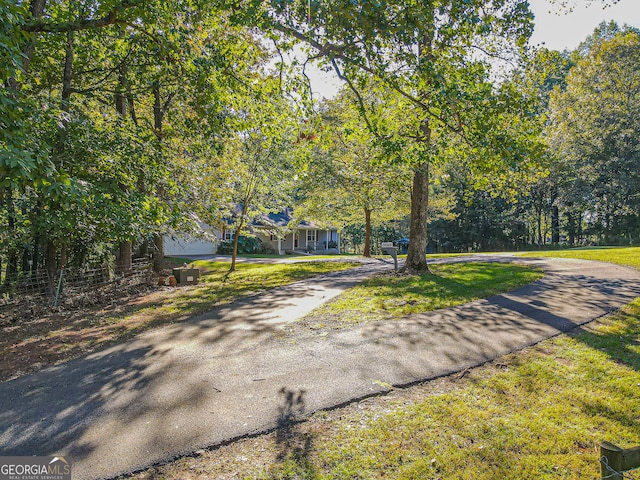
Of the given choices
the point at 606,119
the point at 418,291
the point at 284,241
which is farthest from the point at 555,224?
the point at 418,291

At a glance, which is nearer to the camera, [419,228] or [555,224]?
[419,228]

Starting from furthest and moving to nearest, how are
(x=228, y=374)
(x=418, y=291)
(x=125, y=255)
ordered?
(x=125, y=255) → (x=418, y=291) → (x=228, y=374)

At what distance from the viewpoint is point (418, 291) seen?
9289 millimetres

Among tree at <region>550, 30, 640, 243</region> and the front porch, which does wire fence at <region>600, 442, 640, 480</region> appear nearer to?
tree at <region>550, 30, 640, 243</region>

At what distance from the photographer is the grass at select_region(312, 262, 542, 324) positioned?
770cm

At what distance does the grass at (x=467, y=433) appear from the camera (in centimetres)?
305

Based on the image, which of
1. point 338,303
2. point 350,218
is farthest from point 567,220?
point 338,303

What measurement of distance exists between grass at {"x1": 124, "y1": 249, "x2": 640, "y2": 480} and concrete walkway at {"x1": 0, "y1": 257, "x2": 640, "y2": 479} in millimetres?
299

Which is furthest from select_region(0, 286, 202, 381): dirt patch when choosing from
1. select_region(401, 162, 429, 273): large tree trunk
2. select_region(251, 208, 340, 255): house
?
select_region(251, 208, 340, 255): house

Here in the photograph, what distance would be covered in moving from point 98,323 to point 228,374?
4.85m

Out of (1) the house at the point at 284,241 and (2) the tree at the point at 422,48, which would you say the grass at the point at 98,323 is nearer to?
(2) the tree at the point at 422,48

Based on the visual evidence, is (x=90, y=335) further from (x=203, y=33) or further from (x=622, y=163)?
(x=622, y=163)

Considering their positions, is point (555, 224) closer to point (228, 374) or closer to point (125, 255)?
point (125, 255)

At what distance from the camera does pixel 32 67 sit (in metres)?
9.07
